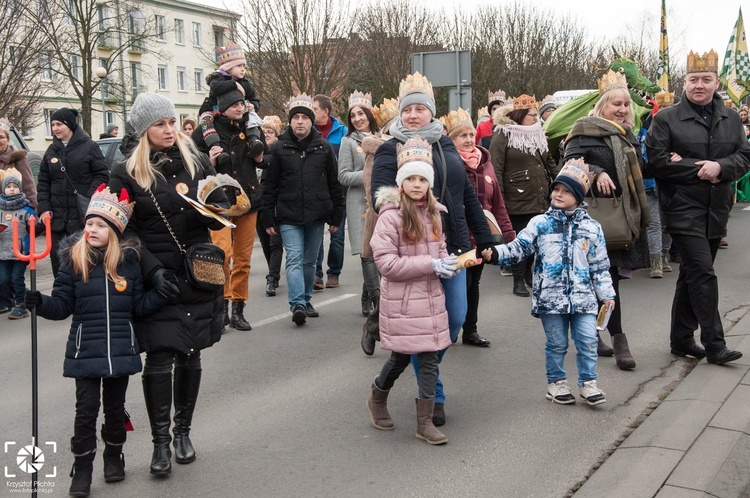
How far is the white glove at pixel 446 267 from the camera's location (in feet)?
15.8

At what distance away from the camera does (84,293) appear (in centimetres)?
436

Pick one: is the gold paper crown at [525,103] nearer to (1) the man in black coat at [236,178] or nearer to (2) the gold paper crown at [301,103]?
(2) the gold paper crown at [301,103]

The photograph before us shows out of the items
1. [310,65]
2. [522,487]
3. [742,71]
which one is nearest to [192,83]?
[310,65]

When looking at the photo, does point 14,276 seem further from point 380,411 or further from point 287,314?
point 380,411

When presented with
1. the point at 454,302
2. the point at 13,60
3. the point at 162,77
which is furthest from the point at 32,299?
the point at 162,77

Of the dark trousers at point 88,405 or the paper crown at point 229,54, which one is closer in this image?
the dark trousers at point 88,405

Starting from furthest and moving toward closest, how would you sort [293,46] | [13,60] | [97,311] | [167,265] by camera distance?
[293,46] < [13,60] < [167,265] < [97,311]

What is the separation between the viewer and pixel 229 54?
7988mm

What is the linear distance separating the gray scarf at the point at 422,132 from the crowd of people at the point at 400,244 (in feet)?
0.04

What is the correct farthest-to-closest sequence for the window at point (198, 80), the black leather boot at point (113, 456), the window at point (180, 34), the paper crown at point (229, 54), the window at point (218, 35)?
the window at point (198, 80) → the window at point (180, 34) → the window at point (218, 35) → the paper crown at point (229, 54) → the black leather boot at point (113, 456)

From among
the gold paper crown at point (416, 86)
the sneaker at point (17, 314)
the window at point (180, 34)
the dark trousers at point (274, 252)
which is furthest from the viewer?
the window at point (180, 34)

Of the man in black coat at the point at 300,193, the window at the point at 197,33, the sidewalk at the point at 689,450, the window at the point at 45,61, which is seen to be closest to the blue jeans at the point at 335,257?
the man in black coat at the point at 300,193

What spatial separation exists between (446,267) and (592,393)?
4.88 feet

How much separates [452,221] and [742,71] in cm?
1811
